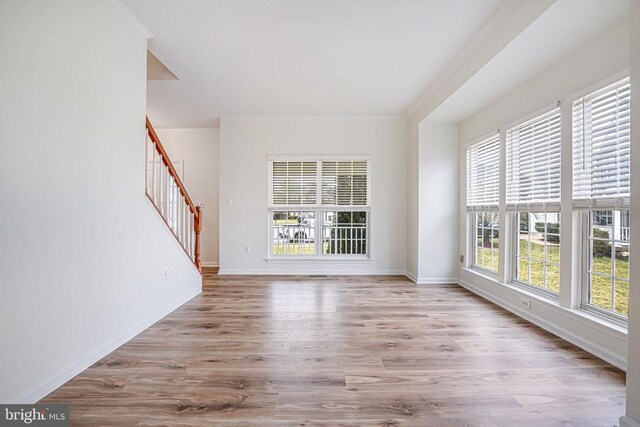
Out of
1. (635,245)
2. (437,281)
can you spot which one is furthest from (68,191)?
(437,281)

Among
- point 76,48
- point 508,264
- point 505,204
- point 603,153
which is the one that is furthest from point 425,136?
point 76,48

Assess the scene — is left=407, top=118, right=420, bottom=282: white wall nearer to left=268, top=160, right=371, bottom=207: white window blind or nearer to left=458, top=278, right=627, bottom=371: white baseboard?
left=268, top=160, right=371, bottom=207: white window blind

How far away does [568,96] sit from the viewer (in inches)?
102

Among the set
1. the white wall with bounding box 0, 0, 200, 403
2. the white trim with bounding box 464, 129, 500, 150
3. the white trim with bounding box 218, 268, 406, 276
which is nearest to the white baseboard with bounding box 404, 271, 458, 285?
the white trim with bounding box 218, 268, 406, 276

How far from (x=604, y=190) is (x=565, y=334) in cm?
126

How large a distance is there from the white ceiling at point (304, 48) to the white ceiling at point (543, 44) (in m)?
0.36

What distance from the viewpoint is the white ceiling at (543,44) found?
200cm

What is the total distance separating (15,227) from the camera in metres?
1.58

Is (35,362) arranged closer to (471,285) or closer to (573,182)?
(573,182)

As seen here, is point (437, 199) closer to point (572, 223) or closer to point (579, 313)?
point (572, 223)

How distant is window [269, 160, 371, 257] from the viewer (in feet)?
17.4

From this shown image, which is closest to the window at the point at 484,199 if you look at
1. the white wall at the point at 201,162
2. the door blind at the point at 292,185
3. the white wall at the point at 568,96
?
the white wall at the point at 568,96

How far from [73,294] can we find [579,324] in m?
3.80

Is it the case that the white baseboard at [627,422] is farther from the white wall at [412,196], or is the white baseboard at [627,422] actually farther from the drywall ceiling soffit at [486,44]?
the white wall at [412,196]
